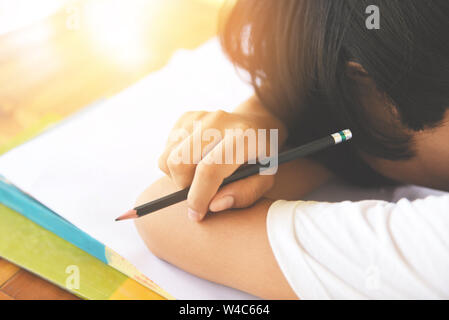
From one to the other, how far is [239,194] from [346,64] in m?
0.15

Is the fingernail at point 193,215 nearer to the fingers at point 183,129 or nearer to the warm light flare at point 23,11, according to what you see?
the fingers at point 183,129

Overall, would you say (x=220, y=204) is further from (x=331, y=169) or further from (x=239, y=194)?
(x=331, y=169)

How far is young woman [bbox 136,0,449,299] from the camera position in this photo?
0.25 m

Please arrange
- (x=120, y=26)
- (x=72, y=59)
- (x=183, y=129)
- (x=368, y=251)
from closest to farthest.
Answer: (x=368, y=251), (x=183, y=129), (x=72, y=59), (x=120, y=26)

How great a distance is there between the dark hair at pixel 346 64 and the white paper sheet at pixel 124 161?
2.4 inches

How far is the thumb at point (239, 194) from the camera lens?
307mm

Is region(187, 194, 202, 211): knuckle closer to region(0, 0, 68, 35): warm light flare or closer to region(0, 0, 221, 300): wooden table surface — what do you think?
region(0, 0, 221, 300): wooden table surface

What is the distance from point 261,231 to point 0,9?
0.58m

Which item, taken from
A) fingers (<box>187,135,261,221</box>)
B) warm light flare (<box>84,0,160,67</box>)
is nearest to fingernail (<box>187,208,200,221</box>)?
fingers (<box>187,135,261,221</box>)

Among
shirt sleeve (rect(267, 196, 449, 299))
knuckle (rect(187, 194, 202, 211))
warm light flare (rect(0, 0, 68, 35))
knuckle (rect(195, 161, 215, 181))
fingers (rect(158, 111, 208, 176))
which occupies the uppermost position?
warm light flare (rect(0, 0, 68, 35))

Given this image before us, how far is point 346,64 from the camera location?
335 mm

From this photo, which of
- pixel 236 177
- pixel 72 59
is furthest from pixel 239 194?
pixel 72 59

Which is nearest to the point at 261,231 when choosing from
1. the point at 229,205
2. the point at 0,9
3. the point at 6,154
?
the point at 229,205

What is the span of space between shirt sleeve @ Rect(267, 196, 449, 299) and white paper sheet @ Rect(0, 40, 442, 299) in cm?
6
